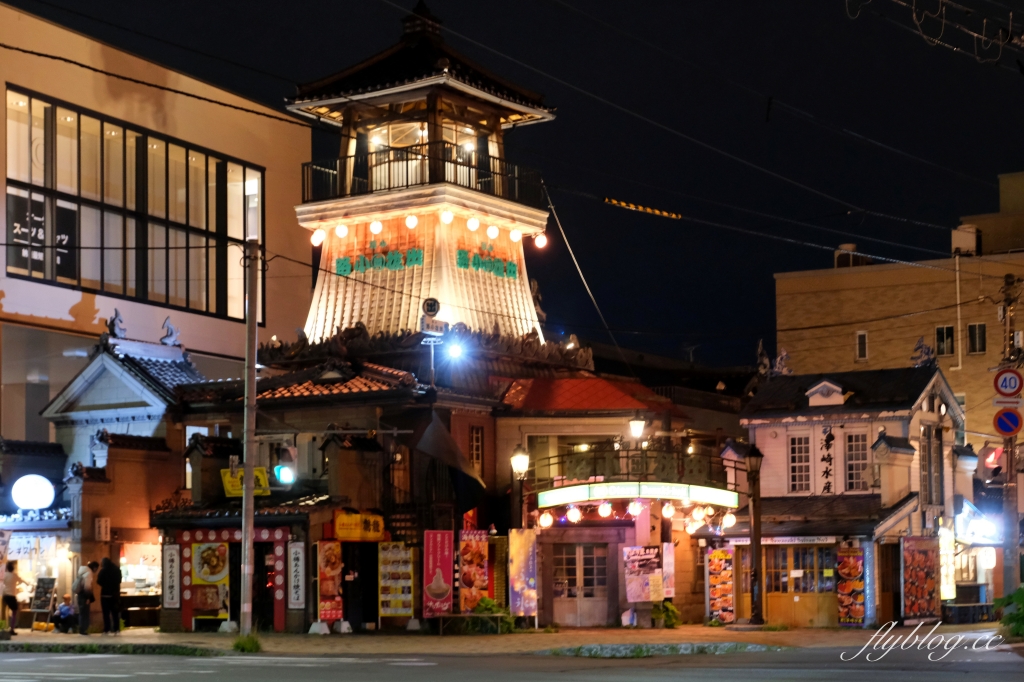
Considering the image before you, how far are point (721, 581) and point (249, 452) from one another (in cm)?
1519

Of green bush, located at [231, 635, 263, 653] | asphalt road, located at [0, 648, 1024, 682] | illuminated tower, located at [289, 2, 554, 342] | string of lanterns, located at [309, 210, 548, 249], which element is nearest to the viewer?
asphalt road, located at [0, 648, 1024, 682]

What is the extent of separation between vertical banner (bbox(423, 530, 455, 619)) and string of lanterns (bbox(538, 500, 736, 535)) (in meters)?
2.56

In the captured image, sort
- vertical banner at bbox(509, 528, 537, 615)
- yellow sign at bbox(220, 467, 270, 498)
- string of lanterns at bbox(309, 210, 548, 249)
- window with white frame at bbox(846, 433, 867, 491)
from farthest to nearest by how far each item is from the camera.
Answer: string of lanterns at bbox(309, 210, 548, 249), window with white frame at bbox(846, 433, 867, 491), vertical banner at bbox(509, 528, 537, 615), yellow sign at bbox(220, 467, 270, 498)

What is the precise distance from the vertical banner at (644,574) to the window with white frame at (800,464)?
17.9ft

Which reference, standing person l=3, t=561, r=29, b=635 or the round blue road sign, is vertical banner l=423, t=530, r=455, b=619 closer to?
standing person l=3, t=561, r=29, b=635

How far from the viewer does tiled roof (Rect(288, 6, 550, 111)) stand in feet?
149

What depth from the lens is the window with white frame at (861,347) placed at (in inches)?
2793

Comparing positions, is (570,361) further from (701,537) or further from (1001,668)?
(1001,668)

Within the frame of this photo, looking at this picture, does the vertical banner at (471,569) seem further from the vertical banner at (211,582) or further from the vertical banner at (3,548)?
the vertical banner at (3,548)

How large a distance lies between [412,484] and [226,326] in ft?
87.6

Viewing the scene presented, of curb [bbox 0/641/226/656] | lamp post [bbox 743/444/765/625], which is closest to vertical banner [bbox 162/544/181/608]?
curb [bbox 0/641/226/656]

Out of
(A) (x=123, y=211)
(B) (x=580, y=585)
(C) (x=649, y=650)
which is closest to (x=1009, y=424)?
(C) (x=649, y=650)

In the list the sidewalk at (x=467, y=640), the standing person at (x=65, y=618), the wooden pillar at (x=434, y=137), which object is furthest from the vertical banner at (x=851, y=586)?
the standing person at (x=65, y=618)

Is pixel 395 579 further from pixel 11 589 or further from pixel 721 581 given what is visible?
pixel 11 589
